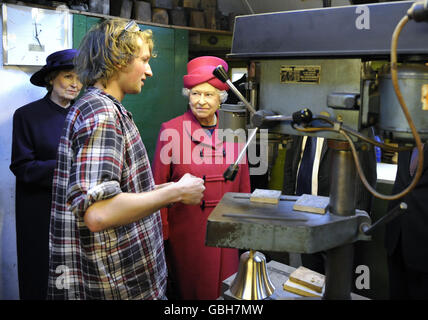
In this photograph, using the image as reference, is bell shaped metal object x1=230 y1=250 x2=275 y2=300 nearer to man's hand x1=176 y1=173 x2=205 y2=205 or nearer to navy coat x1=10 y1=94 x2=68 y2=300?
man's hand x1=176 y1=173 x2=205 y2=205

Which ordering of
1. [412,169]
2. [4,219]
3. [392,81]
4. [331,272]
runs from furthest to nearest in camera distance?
1. [4,219]
2. [412,169]
3. [331,272]
4. [392,81]

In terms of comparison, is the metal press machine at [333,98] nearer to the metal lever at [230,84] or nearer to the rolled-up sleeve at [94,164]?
the metal lever at [230,84]

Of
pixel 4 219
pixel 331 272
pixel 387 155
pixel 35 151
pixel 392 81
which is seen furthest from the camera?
pixel 387 155

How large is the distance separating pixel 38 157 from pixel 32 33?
0.88 meters

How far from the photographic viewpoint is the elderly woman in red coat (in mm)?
2154

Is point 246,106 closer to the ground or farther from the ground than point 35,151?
farther from the ground

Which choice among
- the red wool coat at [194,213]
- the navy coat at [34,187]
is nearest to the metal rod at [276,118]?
the red wool coat at [194,213]

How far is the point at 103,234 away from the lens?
52.9 inches

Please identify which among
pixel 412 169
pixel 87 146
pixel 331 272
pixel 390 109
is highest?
pixel 390 109

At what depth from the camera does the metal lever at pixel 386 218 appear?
1042 mm

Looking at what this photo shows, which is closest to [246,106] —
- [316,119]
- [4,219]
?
[316,119]

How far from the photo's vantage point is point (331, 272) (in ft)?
3.94
